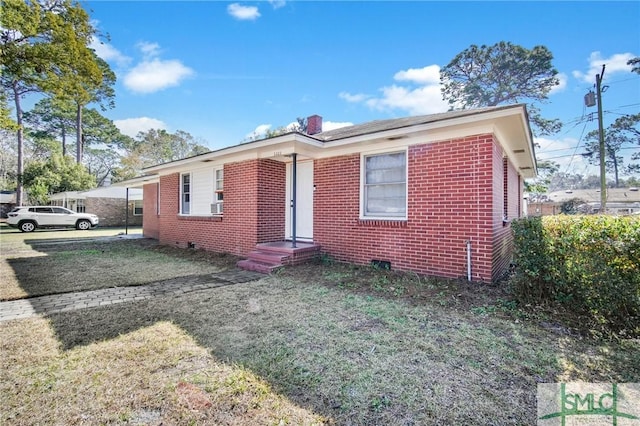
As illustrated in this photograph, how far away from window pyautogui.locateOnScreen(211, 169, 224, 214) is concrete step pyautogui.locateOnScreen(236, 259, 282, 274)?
2.79 metres

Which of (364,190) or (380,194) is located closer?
Answer: (380,194)

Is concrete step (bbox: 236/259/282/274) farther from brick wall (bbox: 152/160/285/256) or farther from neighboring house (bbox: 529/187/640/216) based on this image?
neighboring house (bbox: 529/187/640/216)

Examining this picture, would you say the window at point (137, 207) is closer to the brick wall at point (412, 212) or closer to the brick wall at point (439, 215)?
the brick wall at point (412, 212)

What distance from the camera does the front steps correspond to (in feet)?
23.1

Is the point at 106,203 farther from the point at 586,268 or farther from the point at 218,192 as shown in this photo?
the point at 586,268

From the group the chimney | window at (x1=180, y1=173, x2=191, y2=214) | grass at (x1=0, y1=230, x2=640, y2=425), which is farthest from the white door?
window at (x1=180, y1=173, x2=191, y2=214)

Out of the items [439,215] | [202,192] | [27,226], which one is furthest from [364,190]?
[27,226]

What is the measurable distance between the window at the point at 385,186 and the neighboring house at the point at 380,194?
0.08ft

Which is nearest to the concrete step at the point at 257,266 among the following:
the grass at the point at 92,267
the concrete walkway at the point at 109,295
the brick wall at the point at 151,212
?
the concrete walkway at the point at 109,295

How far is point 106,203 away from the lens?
24.8 meters

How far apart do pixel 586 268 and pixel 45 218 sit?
2574cm

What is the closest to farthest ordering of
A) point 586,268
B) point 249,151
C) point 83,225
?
point 586,268, point 249,151, point 83,225

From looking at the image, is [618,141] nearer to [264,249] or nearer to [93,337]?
[264,249]

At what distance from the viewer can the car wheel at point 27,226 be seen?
18500 mm
